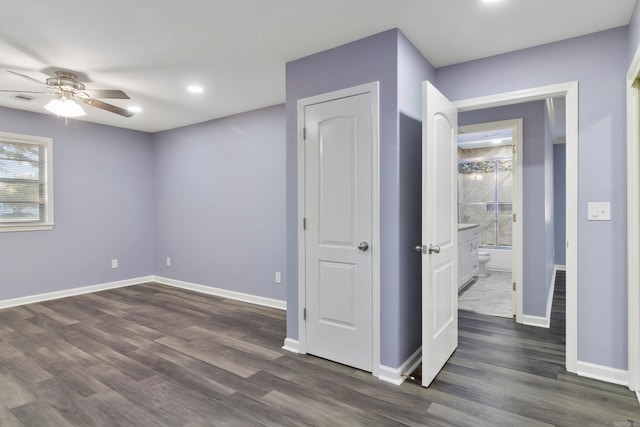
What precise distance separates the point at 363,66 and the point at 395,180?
2.91 ft

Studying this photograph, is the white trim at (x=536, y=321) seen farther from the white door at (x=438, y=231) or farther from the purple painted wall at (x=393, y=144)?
the purple painted wall at (x=393, y=144)

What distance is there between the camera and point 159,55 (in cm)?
286

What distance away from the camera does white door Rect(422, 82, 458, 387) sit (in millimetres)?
2352

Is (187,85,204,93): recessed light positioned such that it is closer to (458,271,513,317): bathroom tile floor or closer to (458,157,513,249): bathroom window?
(458,271,513,317): bathroom tile floor

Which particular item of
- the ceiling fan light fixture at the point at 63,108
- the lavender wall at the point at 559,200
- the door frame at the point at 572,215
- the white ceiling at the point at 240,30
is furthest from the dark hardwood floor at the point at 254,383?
the lavender wall at the point at 559,200

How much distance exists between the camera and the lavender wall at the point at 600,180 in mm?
2402

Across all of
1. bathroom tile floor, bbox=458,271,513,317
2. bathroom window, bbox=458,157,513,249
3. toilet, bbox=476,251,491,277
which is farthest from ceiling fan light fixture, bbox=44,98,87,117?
bathroom window, bbox=458,157,513,249

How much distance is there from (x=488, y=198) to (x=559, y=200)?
1.33m

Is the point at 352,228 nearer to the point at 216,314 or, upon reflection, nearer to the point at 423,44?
the point at 423,44

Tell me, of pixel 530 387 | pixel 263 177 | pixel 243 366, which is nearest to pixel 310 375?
pixel 243 366

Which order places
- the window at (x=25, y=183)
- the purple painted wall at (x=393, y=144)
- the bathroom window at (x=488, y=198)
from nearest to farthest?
the purple painted wall at (x=393, y=144), the window at (x=25, y=183), the bathroom window at (x=488, y=198)

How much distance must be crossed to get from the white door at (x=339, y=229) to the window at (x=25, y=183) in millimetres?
3892

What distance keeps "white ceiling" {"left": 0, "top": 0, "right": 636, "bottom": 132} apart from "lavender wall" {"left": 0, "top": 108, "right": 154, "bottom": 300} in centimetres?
158

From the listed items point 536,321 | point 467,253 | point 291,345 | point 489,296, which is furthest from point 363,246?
point 467,253
